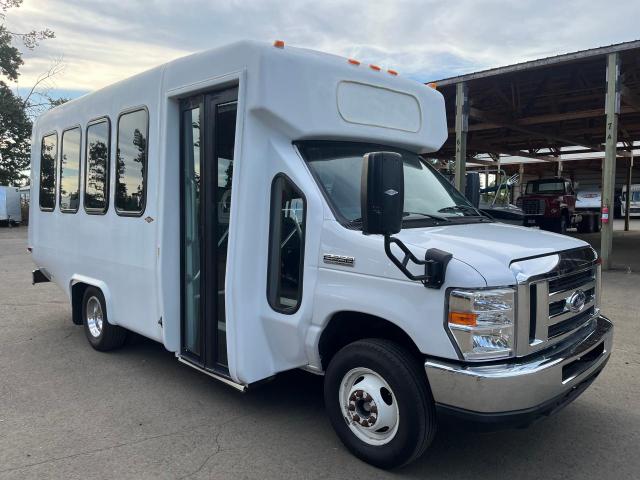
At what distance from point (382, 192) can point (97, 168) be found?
3.86 m

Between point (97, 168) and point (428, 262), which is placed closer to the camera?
point (428, 262)

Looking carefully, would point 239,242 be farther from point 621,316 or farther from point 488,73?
point 488,73

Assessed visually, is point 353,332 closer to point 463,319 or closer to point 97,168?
point 463,319

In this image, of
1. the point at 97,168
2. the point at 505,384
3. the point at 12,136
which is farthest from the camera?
the point at 12,136

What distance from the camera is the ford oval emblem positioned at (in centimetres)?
331

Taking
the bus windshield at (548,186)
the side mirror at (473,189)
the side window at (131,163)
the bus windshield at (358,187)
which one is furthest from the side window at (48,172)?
the bus windshield at (548,186)

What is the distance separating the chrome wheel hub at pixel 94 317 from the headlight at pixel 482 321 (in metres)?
4.35

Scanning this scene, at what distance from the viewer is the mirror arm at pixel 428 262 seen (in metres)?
2.86

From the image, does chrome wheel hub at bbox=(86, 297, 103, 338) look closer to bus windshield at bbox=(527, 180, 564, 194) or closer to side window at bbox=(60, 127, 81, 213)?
side window at bbox=(60, 127, 81, 213)

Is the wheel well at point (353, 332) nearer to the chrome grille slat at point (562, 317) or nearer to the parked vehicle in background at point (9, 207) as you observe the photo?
the chrome grille slat at point (562, 317)

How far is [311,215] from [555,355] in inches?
68.3

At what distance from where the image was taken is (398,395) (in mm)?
3115

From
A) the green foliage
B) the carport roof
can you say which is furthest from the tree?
the carport roof

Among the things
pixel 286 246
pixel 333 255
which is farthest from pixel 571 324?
pixel 286 246
